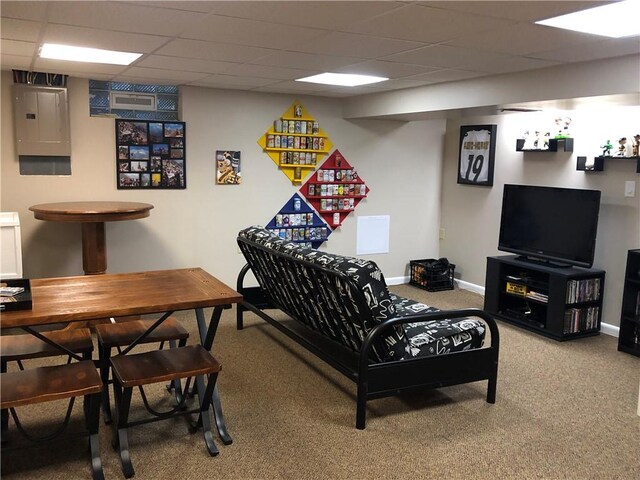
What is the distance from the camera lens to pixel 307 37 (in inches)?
122

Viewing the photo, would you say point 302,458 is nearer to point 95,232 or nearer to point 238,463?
point 238,463

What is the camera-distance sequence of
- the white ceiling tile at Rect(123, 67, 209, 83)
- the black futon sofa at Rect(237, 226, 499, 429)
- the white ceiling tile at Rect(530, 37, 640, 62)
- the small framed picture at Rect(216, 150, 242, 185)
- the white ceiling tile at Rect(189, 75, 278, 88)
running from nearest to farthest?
the black futon sofa at Rect(237, 226, 499, 429)
the white ceiling tile at Rect(530, 37, 640, 62)
the white ceiling tile at Rect(123, 67, 209, 83)
the white ceiling tile at Rect(189, 75, 278, 88)
the small framed picture at Rect(216, 150, 242, 185)

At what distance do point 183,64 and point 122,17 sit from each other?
1.31m

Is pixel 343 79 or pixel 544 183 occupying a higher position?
pixel 343 79

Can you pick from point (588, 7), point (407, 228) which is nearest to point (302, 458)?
point (588, 7)

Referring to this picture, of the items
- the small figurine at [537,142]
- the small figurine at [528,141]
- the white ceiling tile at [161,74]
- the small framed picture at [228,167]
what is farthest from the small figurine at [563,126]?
the white ceiling tile at [161,74]

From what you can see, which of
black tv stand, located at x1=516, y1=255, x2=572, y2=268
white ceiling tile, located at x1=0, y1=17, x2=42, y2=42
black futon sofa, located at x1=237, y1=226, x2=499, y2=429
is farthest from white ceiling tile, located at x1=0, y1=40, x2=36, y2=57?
black tv stand, located at x1=516, y1=255, x2=572, y2=268

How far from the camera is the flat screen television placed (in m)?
4.68

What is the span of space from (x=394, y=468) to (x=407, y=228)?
4.27m

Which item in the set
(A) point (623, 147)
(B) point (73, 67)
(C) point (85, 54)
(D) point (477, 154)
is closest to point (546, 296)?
(A) point (623, 147)

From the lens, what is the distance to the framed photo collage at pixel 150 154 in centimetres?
517

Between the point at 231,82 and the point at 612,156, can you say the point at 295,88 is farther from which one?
the point at 612,156

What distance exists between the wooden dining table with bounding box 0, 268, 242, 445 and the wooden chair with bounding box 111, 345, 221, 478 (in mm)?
140

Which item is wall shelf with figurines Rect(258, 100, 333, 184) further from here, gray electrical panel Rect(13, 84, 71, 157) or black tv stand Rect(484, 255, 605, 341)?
black tv stand Rect(484, 255, 605, 341)
